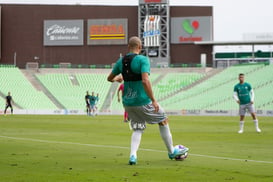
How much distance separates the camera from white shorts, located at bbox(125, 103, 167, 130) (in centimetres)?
1148

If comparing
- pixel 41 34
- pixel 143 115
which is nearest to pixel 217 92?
pixel 41 34

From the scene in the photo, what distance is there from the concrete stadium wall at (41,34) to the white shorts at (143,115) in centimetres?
7323

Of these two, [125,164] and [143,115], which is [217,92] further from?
[125,164]

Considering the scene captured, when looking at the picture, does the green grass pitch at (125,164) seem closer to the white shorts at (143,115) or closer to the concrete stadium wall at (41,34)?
the white shorts at (143,115)

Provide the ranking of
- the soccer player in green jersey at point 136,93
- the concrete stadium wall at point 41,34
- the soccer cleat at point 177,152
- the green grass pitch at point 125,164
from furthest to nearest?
the concrete stadium wall at point 41,34, the soccer cleat at point 177,152, the soccer player in green jersey at point 136,93, the green grass pitch at point 125,164

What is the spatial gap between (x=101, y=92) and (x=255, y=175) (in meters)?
63.1

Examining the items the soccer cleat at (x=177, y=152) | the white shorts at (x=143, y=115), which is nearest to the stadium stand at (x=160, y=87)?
the soccer cleat at (x=177, y=152)

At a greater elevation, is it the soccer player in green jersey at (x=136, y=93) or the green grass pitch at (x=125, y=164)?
the soccer player in green jersey at (x=136, y=93)

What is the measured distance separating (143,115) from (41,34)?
7656cm

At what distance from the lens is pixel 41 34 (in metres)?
86.5

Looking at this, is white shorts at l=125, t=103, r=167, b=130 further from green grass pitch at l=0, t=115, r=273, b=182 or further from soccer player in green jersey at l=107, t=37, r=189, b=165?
green grass pitch at l=0, t=115, r=273, b=182

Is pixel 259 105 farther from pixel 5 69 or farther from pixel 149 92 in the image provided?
Result: pixel 149 92

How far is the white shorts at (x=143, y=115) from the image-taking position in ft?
37.7

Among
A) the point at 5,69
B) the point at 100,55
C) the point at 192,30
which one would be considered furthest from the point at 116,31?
the point at 5,69
